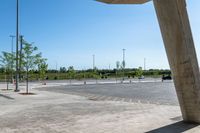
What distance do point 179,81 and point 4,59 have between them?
2866 cm

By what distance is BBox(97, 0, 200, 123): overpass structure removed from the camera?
10000 millimetres

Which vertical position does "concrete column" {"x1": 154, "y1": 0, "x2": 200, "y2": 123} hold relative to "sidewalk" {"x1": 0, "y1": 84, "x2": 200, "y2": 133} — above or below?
above

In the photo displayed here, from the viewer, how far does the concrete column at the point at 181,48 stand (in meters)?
10.0

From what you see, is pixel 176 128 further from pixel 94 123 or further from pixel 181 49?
pixel 94 123

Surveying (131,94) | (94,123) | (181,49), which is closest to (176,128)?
(181,49)

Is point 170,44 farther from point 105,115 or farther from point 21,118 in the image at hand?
point 21,118

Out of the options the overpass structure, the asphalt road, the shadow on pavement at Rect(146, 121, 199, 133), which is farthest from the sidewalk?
the asphalt road

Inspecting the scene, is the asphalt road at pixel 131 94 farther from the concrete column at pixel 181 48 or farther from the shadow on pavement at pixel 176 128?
the concrete column at pixel 181 48

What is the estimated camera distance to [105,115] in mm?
13125

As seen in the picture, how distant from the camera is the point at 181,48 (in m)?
10.0

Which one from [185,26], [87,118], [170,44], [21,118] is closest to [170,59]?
[170,44]

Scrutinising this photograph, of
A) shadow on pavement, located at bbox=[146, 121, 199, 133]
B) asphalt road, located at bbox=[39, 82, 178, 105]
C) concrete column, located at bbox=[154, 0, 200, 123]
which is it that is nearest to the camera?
shadow on pavement, located at bbox=[146, 121, 199, 133]

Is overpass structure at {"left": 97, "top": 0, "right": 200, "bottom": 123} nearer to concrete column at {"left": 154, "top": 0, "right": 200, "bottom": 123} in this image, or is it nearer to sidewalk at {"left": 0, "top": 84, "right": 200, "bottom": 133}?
concrete column at {"left": 154, "top": 0, "right": 200, "bottom": 123}

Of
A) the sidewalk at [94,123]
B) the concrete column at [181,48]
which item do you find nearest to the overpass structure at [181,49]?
the concrete column at [181,48]
